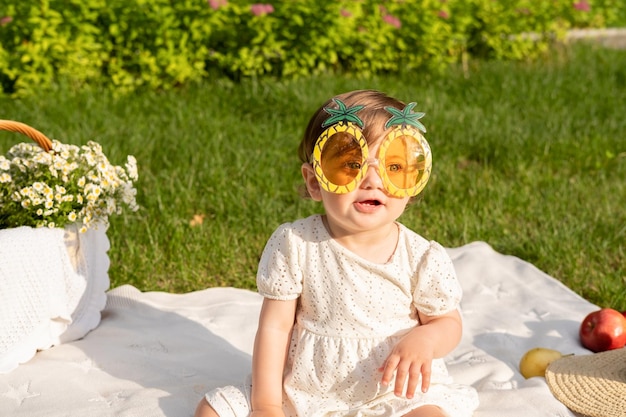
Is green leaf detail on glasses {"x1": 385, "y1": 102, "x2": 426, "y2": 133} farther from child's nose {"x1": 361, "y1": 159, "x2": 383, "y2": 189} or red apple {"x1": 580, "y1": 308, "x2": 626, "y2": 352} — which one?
red apple {"x1": 580, "y1": 308, "x2": 626, "y2": 352}

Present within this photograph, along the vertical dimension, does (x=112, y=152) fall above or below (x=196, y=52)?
below

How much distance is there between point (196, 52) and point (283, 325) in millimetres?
3726

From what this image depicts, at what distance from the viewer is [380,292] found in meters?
2.37

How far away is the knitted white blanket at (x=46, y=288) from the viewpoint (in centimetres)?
286

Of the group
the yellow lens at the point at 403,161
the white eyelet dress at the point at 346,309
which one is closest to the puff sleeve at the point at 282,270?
the white eyelet dress at the point at 346,309

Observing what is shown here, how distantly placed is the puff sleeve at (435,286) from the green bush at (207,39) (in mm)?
3546

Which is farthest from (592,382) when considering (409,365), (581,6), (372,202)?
(581,6)

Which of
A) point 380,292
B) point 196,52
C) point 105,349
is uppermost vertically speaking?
point 196,52

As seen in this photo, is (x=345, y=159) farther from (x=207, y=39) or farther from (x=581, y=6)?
(x=581, y=6)

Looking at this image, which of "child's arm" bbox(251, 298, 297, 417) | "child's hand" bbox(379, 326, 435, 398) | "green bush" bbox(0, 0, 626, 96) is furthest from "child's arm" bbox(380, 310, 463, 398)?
"green bush" bbox(0, 0, 626, 96)

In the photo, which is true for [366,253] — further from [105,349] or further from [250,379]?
[105,349]

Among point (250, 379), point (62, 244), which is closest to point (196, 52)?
point (62, 244)

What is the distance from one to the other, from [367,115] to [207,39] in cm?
387

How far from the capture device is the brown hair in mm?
2258
